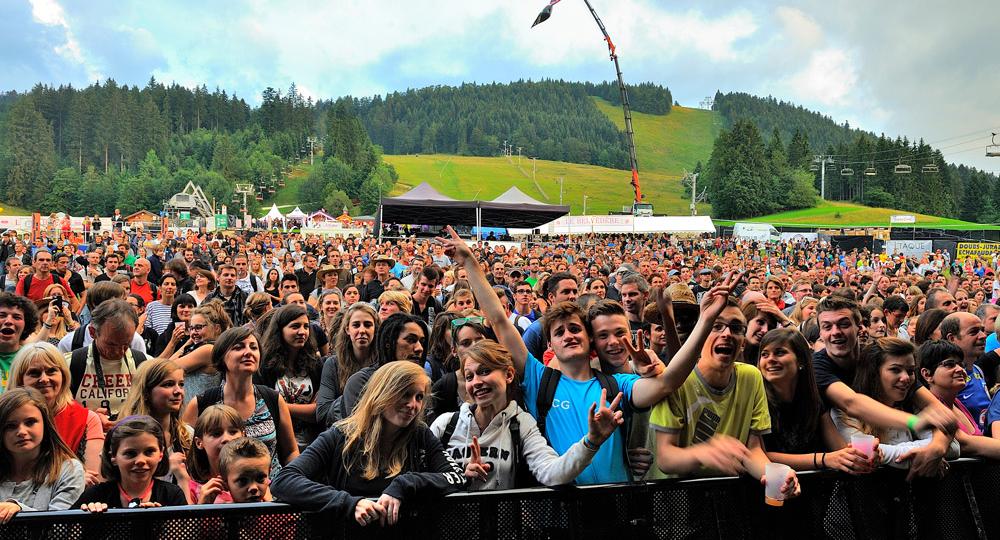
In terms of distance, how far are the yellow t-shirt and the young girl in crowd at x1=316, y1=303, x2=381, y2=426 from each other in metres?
2.32

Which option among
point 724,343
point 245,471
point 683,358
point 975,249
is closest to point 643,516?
point 683,358

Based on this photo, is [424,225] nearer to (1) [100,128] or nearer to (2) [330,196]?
(2) [330,196]

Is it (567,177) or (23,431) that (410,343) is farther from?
(567,177)

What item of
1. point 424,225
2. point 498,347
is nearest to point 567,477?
point 498,347

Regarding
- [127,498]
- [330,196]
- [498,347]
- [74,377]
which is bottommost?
[127,498]

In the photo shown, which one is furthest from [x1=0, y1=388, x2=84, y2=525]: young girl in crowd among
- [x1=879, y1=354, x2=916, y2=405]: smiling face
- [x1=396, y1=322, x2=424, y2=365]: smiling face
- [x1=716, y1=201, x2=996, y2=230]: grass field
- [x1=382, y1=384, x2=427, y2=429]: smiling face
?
[x1=716, y1=201, x2=996, y2=230]: grass field

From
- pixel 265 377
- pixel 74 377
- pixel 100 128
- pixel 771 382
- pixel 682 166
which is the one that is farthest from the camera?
pixel 682 166

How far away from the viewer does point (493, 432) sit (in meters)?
3.41

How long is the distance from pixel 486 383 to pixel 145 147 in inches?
6154

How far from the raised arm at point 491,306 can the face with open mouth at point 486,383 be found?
1.08ft

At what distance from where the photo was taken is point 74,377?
4.61 m

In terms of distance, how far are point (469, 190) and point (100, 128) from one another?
67.4m

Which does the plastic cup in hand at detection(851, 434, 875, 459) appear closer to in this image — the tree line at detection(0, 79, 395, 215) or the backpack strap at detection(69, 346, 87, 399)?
the backpack strap at detection(69, 346, 87, 399)

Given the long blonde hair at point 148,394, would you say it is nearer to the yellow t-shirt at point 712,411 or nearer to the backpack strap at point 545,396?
the backpack strap at point 545,396
